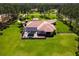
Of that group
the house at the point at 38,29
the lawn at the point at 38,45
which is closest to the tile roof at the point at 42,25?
the house at the point at 38,29

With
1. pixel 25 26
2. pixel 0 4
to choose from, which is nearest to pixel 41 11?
pixel 25 26

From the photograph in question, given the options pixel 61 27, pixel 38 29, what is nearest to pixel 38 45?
pixel 38 29

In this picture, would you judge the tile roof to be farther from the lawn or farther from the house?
the lawn

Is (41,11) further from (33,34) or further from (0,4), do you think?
(0,4)

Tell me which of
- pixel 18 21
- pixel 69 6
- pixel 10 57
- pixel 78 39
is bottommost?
pixel 10 57

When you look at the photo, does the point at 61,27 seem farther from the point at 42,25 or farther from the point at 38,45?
the point at 38,45

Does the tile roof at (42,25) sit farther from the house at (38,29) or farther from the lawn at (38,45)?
the lawn at (38,45)

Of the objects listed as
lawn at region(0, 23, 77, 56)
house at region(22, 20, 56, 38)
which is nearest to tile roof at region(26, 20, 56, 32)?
house at region(22, 20, 56, 38)
